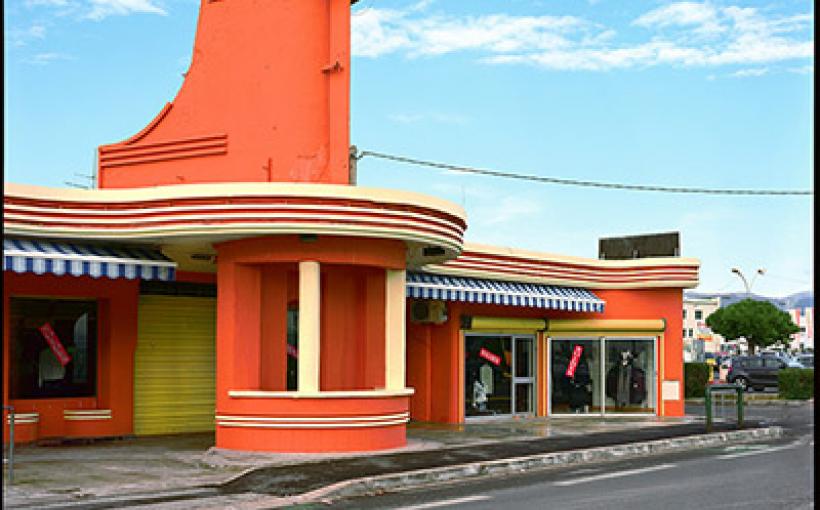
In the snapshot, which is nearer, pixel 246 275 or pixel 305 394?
pixel 305 394

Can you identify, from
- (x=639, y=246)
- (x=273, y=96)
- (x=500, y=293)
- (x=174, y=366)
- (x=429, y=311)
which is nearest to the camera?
(x=273, y=96)

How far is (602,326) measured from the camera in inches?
998

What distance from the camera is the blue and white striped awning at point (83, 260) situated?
50.6 feet

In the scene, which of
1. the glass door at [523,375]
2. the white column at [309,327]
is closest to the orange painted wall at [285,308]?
the white column at [309,327]

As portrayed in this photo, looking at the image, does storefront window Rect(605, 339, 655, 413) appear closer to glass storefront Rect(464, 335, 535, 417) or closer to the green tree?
glass storefront Rect(464, 335, 535, 417)

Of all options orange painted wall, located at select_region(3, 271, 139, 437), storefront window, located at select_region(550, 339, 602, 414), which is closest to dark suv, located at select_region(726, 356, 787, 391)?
storefront window, located at select_region(550, 339, 602, 414)

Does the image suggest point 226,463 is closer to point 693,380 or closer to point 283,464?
point 283,464

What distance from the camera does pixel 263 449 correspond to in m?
16.0

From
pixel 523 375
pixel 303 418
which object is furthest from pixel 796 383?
pixel 303 418

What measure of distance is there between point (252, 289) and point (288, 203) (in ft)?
6.44

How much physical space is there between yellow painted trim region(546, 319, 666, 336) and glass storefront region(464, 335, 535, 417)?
0.69 m

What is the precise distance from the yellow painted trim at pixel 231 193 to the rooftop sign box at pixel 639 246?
Result: 38.1 ft

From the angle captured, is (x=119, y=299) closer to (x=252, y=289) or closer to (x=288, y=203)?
(x=252, y=289)

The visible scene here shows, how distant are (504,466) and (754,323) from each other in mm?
56990
